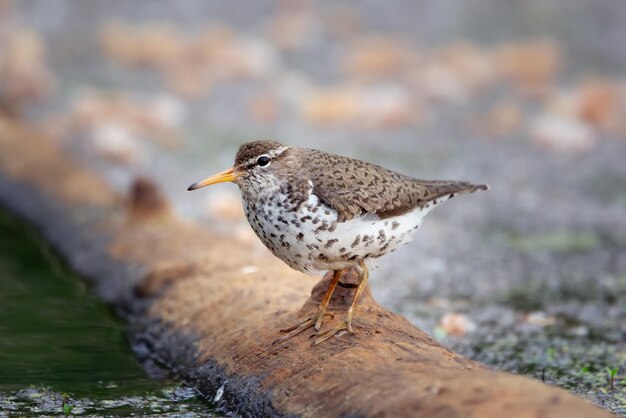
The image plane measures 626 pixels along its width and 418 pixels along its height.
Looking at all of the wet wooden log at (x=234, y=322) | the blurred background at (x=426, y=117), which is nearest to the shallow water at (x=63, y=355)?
the wet wooden log at (x=234, y=322)

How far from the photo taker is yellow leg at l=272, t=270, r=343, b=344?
491 centimetres

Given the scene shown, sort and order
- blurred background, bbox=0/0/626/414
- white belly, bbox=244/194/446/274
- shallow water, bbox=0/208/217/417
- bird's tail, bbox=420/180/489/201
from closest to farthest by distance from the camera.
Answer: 1. white belly, bbox=244/194/446/274
2. shallow water, bbox=0/208/217/417
3. bird's tail, bbox=420/180/489/201
4. blurred background, bbox=0/0/626/414

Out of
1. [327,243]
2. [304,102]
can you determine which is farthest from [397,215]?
[304,102]

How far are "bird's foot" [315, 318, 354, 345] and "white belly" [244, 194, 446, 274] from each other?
0.26 meters

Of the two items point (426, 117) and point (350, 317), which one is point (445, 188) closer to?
point (350, 317)

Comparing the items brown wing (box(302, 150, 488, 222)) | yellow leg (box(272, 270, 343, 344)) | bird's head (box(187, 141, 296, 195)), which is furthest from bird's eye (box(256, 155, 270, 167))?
yellow leg (box(272, 270, 343, 344))

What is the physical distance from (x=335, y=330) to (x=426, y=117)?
6415 millimetres

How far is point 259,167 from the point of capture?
198 inches

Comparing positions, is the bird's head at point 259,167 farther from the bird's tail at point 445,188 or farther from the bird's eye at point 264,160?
the bird's tail at point 445,188

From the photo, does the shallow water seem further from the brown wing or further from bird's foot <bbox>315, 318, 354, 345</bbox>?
A: the brown wing

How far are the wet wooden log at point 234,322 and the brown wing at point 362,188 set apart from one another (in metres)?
0.49

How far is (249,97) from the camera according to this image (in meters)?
11.4

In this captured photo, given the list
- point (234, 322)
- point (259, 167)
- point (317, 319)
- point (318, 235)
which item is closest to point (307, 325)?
point (317, 319)

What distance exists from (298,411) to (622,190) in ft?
18.3
